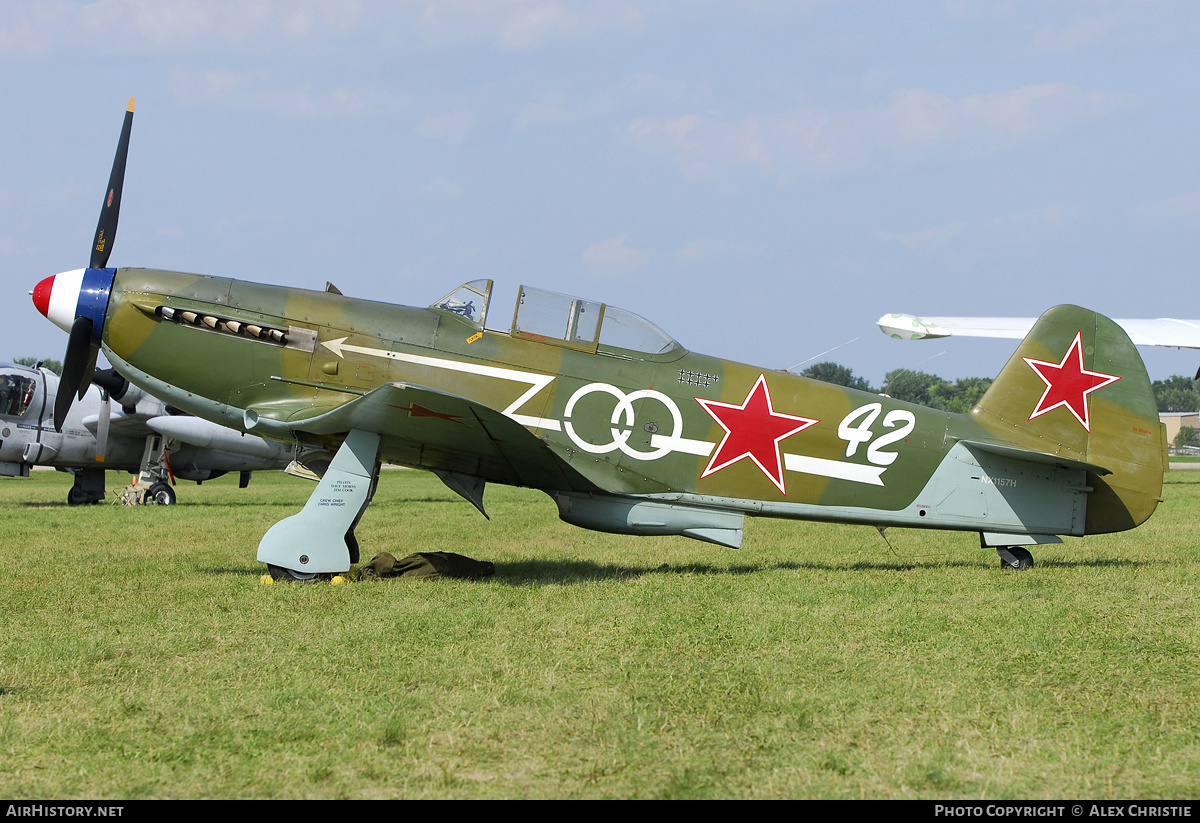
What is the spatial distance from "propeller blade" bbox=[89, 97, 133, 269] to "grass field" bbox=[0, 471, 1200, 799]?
2.93 m

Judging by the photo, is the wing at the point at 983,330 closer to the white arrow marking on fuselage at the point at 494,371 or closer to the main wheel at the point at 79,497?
the white arrow marking on fuselage at the point at 494,371

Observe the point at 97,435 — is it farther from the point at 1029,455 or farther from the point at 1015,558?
the point at 1029,455

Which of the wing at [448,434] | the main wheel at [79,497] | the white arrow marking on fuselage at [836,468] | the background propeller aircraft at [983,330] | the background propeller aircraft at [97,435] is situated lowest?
the main wheel at [79,497]

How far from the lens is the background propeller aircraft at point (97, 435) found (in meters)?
18.1

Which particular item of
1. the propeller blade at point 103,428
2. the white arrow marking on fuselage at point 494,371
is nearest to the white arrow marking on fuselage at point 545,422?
the white arrow marking on fuselage at point 494,371

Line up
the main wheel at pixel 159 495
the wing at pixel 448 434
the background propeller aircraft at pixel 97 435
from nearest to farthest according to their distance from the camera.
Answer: the wing at pixel 448 434 → the background propeller aircraft at pixel 97 435 → the main wheel at pixel 159 495

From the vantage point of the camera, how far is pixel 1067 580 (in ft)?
25.7

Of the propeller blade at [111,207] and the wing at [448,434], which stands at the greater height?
the propeller blade at [111,207]

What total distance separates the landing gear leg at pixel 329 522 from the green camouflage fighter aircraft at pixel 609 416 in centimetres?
2

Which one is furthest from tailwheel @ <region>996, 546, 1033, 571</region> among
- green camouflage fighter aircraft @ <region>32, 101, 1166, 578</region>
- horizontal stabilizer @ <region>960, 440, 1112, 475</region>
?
horizontal stabilizer @ <region>960, 440, 1112, 475</region>

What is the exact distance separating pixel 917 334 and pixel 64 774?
Answer: 1956cm

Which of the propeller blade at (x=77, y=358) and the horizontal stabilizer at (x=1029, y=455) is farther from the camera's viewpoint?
the horizontal stabilizer at (x=1029, y=455)
